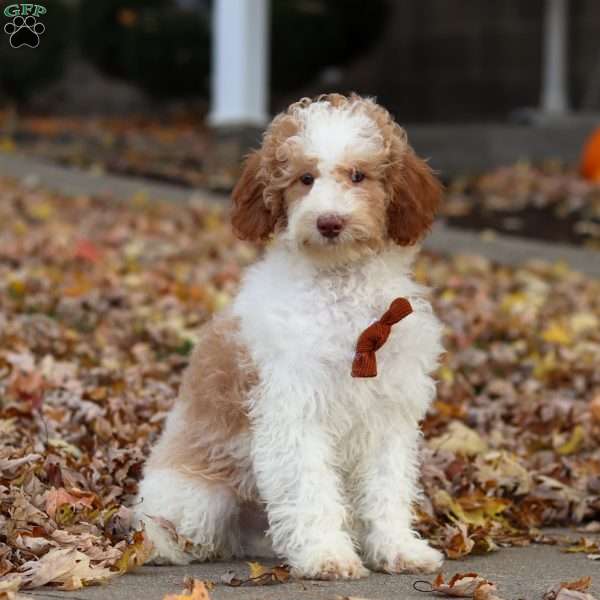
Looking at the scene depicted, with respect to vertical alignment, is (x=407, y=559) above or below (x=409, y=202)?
below

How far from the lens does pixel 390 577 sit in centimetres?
410

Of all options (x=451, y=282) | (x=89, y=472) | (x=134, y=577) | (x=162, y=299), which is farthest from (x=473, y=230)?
(x=134, y=577)

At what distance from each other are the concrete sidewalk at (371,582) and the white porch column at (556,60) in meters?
14.1

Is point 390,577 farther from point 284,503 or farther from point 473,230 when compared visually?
point 473,230

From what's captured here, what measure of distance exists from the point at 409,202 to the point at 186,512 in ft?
3.99

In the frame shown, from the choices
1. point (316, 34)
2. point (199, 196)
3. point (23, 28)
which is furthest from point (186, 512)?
point (316, 34)

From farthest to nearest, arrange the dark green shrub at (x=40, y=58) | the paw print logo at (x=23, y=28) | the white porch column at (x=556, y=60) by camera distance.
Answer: the dark green shrub at (x=40, y=58)
the white porch column at (x=556, y=60)
the paw print logo at (x=23, y=28)

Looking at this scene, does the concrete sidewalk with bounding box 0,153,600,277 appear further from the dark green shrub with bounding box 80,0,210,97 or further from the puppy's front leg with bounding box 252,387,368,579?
the puppy's front leg with bounding box 252,387,368,579

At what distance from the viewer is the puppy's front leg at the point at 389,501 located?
4180 mm

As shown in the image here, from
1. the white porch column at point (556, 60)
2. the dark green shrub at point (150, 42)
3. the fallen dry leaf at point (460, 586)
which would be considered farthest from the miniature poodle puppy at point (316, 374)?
the white porch column at point (556, 60)

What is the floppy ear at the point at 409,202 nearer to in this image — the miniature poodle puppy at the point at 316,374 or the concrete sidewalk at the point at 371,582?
the miniature poodle puppy at the point at 316,374

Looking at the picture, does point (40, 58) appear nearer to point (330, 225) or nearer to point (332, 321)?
point (332, 321)

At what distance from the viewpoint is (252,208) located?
425 centimetres

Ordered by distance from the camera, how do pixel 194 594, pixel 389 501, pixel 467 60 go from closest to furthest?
pixel 194 594, pixel 389 501, pixel 467 60
